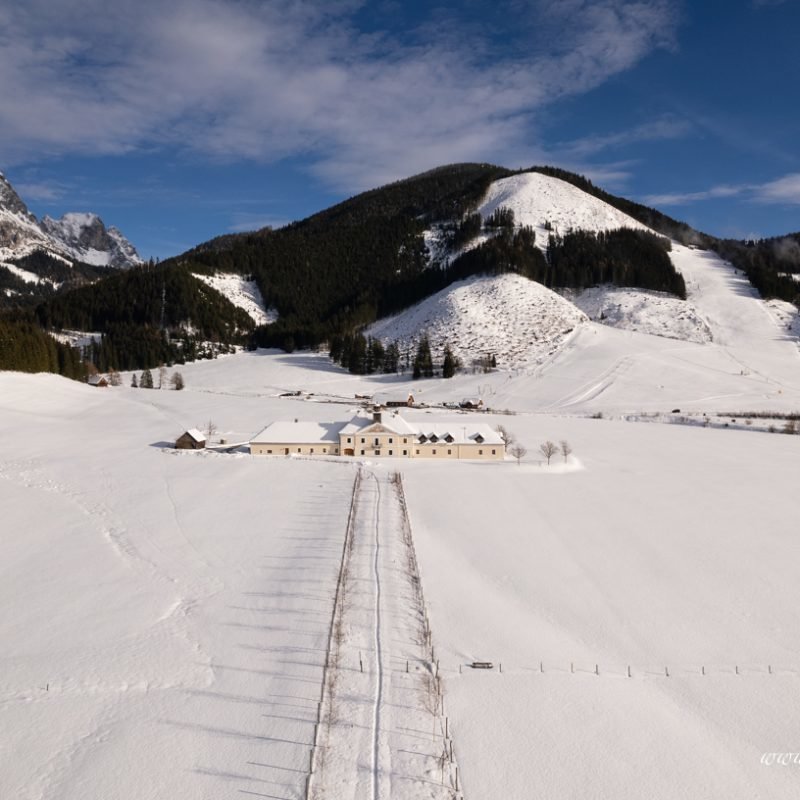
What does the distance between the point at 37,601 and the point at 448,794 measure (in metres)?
19.8

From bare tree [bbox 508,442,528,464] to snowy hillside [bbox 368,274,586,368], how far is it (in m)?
66.0

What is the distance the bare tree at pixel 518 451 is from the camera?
59.6 meters

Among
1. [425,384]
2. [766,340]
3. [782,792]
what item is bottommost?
[782,792]

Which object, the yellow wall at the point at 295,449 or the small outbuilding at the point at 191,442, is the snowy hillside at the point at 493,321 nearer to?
the yellow wall at the point at 295,449

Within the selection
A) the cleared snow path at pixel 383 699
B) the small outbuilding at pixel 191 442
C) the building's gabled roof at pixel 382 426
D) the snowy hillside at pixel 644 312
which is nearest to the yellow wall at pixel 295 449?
the building's gabled roof at pixel 382 426

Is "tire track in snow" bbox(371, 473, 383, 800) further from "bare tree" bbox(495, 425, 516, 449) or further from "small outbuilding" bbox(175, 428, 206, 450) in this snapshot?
"small outbuilding" bbox(175, 428, 206, 450)

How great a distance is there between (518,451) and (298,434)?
23.4 m

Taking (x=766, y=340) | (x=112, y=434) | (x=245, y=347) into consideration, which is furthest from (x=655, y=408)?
(x=245, y=347)

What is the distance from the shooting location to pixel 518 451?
198 feet

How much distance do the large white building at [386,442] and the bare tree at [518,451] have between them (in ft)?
5.14

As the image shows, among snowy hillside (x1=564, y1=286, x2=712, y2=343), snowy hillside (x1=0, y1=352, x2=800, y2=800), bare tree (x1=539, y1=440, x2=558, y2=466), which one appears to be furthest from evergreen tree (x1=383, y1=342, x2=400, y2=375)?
snowy hillside (x1=0, y1=352, x2=800, y2=800)

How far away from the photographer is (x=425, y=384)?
12269 cm

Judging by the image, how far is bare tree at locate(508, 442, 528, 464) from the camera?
196 feet

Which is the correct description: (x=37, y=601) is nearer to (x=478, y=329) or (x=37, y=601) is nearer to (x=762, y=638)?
(x=762, y=638)
